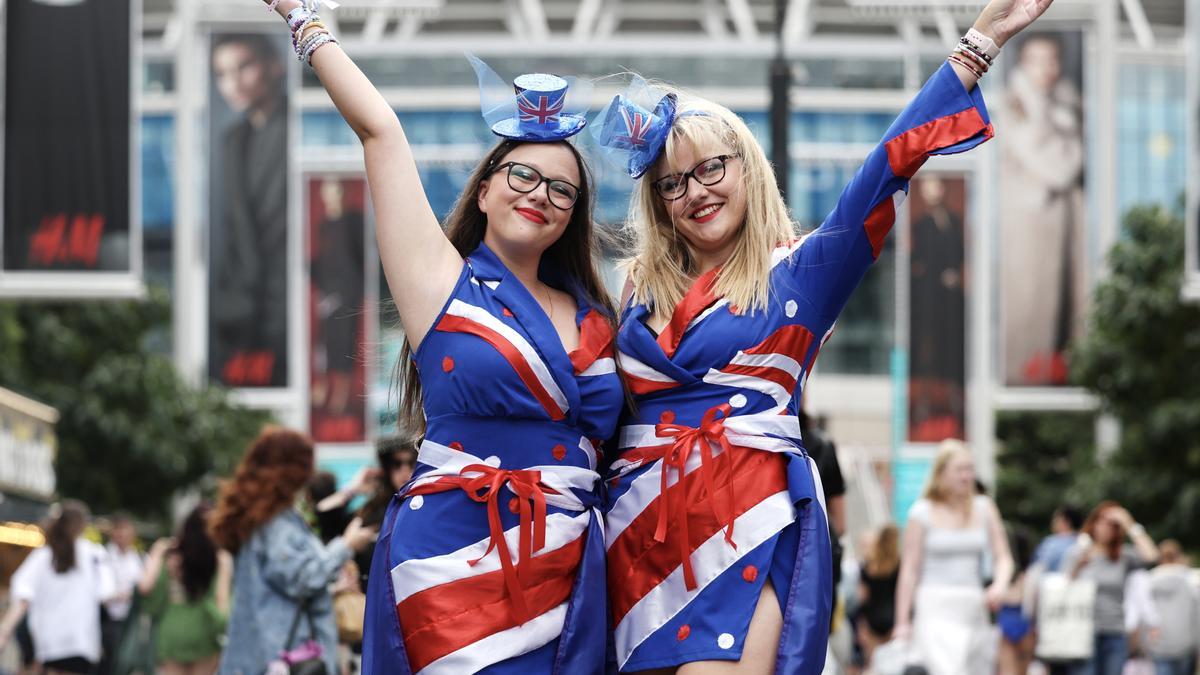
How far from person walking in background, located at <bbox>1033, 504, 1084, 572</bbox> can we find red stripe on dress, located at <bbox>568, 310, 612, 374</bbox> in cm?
1117

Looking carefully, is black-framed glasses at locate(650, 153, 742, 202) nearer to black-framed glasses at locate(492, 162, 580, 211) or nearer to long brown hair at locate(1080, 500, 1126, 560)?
black-framed glasses at locate(492, 162, 580, 211)

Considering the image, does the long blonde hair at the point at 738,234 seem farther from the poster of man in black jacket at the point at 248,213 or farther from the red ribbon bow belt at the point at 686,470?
the poster of man in black jacket at the point at 248,213

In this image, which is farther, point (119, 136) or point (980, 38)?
point (119, 136)

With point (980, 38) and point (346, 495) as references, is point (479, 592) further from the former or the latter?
point (346, 495)

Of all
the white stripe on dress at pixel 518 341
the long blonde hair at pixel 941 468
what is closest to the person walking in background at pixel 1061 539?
the long blonde hair at pixel 941 468

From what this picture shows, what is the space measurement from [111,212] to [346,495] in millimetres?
9810

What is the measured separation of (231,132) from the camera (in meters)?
31.6

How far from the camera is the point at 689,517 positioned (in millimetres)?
5094

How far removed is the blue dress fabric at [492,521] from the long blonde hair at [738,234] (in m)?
0.45

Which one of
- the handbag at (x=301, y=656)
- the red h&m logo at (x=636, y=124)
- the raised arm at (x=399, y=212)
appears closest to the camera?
the raised arm at (x=399, y=212)

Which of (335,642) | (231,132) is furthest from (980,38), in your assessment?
(231,132)

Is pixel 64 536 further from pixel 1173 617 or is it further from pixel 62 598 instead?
pixel 1173 617

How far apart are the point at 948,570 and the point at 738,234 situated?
267 inches

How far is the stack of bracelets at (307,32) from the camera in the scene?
5086mm
